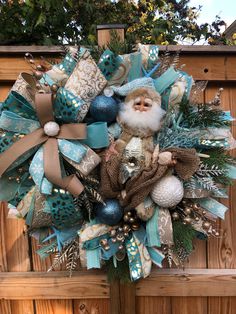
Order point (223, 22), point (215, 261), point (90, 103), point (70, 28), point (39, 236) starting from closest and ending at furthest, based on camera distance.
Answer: point (90, 103)
point (39, 236)
point (215, 261)
point (70, 28)
point (223, 22)

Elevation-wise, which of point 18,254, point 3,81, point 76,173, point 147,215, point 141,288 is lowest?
point 141,288

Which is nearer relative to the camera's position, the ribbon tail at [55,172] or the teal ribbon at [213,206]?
the ribbon tail at [55,172]

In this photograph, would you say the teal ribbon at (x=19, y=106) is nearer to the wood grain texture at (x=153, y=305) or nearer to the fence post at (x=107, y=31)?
the fence post at (x=107, y=31)

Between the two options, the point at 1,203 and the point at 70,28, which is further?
the point at 70,28

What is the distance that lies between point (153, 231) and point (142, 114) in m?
0.30

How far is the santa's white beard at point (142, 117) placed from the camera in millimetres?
818

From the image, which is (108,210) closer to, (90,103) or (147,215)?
(147,215)

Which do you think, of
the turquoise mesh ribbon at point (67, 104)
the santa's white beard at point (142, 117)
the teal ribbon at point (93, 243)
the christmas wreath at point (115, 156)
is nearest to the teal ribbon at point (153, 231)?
the christmas wreath at point (115, 156)

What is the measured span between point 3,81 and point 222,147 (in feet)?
2.20

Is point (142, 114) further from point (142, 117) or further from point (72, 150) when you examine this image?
point (72, 150)

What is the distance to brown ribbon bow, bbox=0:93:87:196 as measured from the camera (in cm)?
78

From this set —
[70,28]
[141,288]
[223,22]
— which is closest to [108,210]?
[141,288]

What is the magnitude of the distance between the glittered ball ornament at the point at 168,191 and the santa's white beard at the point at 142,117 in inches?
5.2

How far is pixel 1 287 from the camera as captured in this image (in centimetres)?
109
